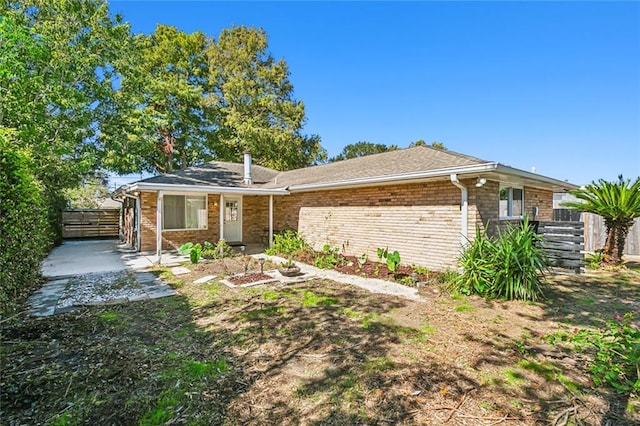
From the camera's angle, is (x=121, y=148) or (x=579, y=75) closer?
(x=579, y=75)

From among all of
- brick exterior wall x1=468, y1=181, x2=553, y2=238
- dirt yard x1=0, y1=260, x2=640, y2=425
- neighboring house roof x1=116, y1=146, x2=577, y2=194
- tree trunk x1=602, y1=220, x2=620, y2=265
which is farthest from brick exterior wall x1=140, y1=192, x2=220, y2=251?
tree trunk x1=602, y1=220, x2=620, y2=265

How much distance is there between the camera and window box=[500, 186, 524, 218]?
866cm

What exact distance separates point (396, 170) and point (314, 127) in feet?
66.6

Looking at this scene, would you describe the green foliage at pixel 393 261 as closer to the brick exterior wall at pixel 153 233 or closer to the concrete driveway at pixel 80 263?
the concrete driveway at pixel 80 263

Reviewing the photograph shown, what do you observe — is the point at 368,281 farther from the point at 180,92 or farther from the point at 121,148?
the point at 180,92

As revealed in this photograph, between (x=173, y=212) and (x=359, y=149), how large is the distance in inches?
1200

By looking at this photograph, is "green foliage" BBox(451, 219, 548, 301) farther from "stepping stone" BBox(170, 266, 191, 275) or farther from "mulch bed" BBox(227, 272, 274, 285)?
"stepping stone" BBox(170, 266, 191, 275)

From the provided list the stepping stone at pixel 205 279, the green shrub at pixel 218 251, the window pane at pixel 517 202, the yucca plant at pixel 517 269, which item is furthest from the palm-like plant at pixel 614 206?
the green shrub at pixel 218 251

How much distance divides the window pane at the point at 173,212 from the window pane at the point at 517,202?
1206cm

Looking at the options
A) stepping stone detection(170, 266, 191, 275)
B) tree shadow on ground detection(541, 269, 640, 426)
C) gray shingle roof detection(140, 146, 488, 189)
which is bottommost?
stepping stone detection(170, 266, 191, 275)

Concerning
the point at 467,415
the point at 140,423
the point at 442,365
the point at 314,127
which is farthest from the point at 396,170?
the point at 314,127

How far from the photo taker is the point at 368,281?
744 cm

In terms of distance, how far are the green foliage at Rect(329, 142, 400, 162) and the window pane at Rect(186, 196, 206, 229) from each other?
2705cm

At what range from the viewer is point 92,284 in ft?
23.3
